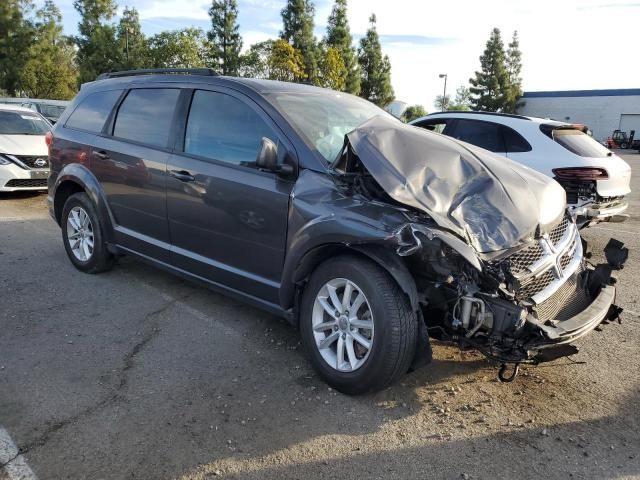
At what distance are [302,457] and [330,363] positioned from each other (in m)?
0.71

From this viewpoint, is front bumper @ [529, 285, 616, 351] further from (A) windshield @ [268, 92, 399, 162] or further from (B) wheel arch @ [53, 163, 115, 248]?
(B) wheel arch @ [53, 163, 115, 248]

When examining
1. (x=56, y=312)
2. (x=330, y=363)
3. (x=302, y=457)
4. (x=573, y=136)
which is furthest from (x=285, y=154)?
(x=573, y=136)

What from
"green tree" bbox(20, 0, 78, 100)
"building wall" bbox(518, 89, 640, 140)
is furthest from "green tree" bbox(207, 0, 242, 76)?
"building wall" bbox(518, 89, 640, 140)

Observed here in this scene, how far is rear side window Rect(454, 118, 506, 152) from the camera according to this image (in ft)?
23.5

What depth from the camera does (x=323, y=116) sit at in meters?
4.05

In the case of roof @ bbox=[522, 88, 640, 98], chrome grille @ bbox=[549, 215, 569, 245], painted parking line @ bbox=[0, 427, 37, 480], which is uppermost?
roof @ bbox=[522, 88, 640, 98]

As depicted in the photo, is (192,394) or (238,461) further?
(192,394)

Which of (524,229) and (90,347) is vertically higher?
(524,229)

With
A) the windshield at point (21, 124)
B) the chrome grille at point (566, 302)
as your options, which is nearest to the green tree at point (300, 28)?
the windshield at point (21, 124)

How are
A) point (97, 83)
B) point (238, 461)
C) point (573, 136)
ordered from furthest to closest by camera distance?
point (573, 136)
point (97, 83)
point (238, 461)

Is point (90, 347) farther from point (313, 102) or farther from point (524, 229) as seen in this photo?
point (524, 229)

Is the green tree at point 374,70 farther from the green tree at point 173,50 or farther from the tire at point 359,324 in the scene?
the tire at point 359,324

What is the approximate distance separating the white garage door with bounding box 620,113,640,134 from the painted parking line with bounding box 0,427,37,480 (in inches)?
2602

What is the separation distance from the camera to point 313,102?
4176 millimetres
